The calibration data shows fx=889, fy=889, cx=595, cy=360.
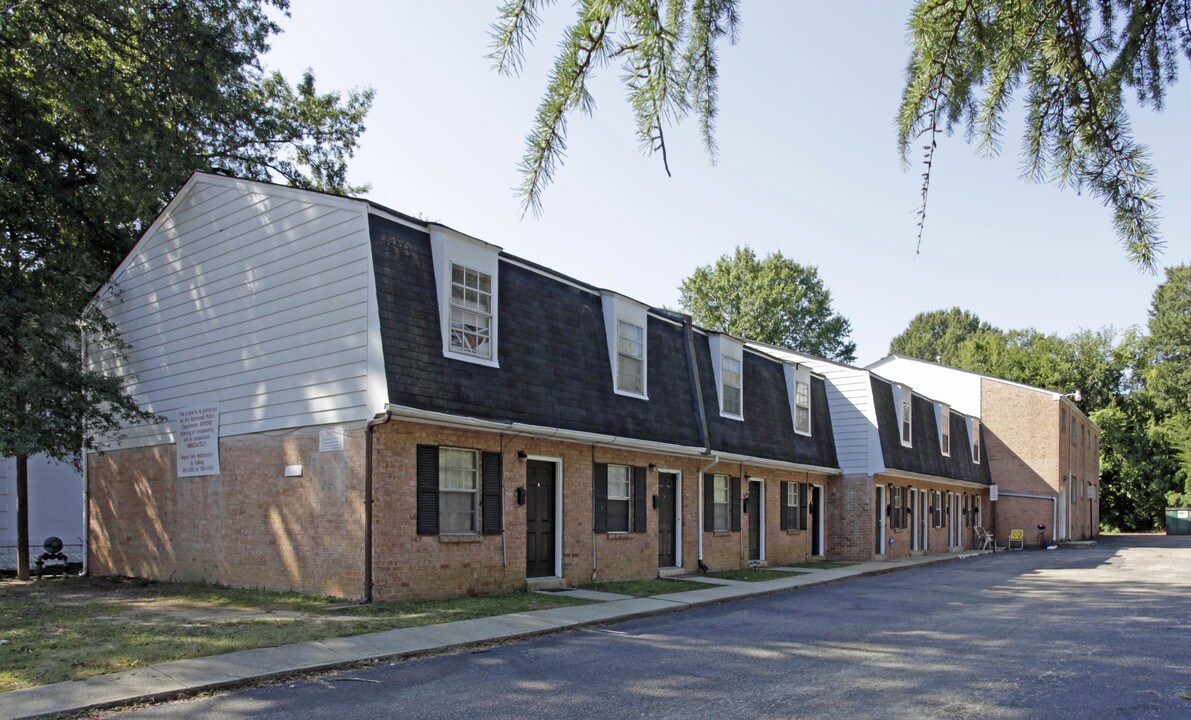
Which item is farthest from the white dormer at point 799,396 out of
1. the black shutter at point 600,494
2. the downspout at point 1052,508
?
the downspout at point 1052,508

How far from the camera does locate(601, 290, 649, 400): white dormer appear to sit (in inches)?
723

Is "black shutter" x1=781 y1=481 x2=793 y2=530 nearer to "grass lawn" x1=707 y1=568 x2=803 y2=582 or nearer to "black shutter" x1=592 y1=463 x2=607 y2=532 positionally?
"grass lawn" x1=707 y1=568 x2=803 y2=582

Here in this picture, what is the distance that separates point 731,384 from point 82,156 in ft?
51.0

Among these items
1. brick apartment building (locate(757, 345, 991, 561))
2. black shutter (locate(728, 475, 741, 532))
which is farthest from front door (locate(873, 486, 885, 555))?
black shutter (locate(728, 475, 741, 532))

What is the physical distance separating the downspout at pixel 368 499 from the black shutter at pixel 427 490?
3.00 feet

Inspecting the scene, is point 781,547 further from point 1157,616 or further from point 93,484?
point 93,484

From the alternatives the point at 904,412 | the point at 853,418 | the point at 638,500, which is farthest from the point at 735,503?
the point at 904,412

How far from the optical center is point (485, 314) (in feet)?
50.3

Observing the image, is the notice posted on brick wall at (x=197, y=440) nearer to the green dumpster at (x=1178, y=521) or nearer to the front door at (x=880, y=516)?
the front door at (x=880, y=516)

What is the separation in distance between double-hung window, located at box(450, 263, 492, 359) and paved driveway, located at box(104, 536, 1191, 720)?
17.6 feet

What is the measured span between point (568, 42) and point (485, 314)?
1254 centimetres

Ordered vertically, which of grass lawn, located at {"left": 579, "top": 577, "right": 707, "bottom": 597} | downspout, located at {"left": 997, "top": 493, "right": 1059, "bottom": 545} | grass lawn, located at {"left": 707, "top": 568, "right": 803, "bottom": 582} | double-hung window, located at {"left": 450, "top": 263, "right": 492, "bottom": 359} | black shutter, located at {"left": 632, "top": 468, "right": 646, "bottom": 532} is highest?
→ double-hung window, located at {"left": 450, "top": 263, "right": 492, "bottom": 359}

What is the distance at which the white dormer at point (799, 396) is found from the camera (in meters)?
25.7

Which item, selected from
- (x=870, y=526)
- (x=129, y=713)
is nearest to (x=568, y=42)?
(x=129, y=713)
